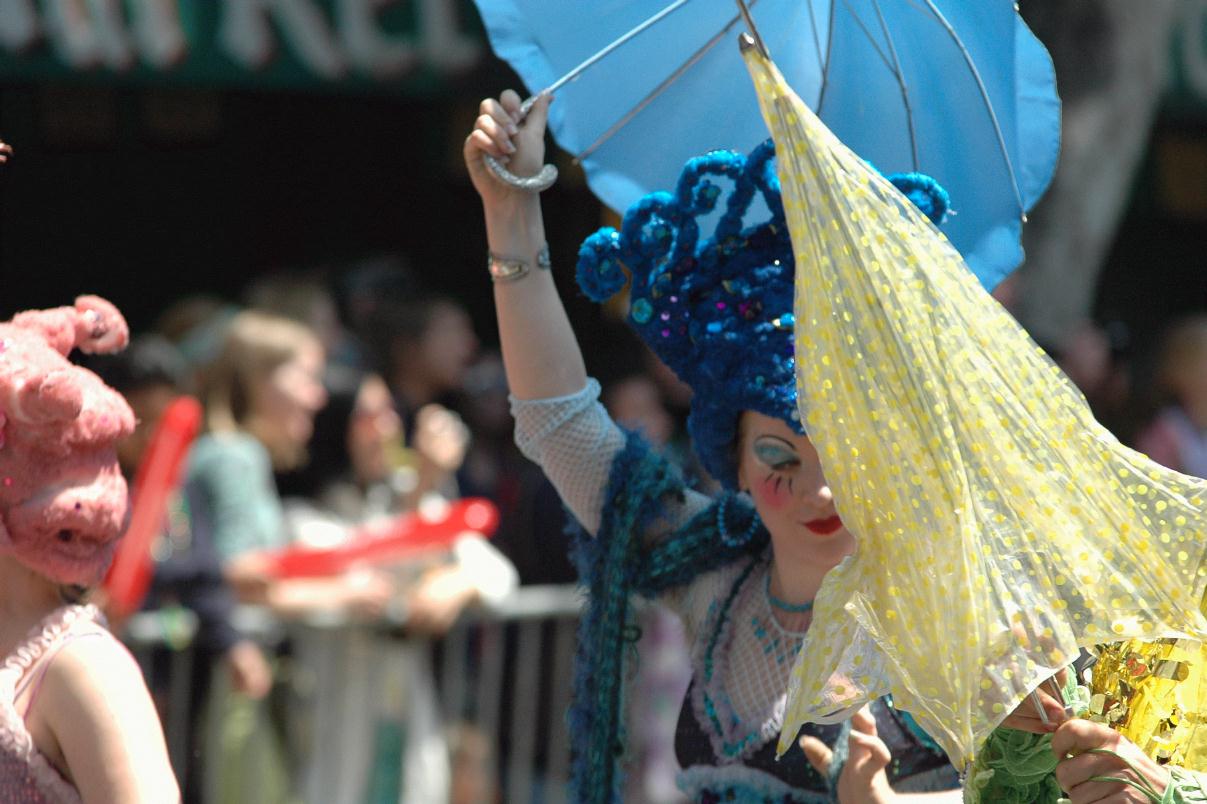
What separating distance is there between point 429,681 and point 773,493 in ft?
9.18

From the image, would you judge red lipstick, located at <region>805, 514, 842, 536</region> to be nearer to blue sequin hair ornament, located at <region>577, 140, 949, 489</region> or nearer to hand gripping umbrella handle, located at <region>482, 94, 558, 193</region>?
blue sequin hair ornament, located at <region>577, 140, 949, 489</region>

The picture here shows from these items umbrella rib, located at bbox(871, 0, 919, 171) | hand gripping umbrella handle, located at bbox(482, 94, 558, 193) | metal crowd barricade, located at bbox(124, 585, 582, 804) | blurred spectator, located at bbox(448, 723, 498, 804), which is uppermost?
umbrella rib, located at bbox(871, 0, 919, 171)

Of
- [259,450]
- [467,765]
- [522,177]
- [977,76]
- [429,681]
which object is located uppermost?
[977,76]

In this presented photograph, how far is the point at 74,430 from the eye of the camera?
249 cm

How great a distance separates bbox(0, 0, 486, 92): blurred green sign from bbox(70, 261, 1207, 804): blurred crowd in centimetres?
81

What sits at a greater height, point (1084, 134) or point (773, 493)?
point (1084, 134)

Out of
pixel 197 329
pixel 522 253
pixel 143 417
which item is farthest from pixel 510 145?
pixel 197 329

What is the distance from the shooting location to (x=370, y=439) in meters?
5.41

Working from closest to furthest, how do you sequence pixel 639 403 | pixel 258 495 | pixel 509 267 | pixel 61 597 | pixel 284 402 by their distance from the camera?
pixel 61 597
pixel 509 267
pixel 258 495
pixel 284 402
pixel 639 403

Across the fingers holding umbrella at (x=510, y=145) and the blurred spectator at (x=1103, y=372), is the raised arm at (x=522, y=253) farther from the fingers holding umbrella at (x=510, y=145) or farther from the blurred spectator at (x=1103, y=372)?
the blurred spectator at (x=1103, y=372)

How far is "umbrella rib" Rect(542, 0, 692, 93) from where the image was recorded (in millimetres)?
2900

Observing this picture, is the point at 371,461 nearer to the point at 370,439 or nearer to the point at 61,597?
the point at 370,439

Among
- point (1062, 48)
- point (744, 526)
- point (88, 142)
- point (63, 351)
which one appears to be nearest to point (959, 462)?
point (744, 526)

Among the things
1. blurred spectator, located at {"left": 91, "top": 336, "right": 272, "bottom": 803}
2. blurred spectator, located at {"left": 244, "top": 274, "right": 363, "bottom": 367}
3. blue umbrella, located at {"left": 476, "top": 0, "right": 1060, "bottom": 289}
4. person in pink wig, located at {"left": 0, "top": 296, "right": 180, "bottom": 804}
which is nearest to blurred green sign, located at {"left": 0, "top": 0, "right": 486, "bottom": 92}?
blurred spectator, located at {"left": 244, "top": 274, "right": 363, "bottom": 367}
